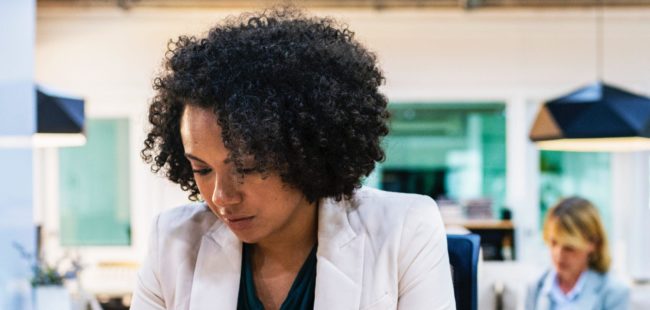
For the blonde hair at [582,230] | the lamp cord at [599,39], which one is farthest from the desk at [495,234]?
the blonde hair at [582,230]

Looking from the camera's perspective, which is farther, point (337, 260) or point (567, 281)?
point (567, 281)

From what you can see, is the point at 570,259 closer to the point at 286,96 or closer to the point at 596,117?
the point at 596,117

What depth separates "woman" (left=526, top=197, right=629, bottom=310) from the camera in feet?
11.7

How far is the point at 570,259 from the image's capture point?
362 cm

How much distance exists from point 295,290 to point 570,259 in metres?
2.51

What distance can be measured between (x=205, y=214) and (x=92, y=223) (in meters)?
6.51

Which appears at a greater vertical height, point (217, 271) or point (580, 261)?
point (217, 271)

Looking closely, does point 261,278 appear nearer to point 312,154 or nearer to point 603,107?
point 312,154

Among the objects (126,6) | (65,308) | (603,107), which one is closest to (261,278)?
(65,308)

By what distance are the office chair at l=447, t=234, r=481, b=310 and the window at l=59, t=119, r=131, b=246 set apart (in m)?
6.38

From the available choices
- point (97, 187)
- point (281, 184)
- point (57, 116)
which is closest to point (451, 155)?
point (97, 187)

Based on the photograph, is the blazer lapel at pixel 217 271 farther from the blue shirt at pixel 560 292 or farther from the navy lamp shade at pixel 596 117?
the navy lamp shade at pixel 596 117

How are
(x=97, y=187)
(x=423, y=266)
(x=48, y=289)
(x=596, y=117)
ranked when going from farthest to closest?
(x=97, y=187)
(x=596, y=117)
(x=48, y=289)
(x=423, y=266)

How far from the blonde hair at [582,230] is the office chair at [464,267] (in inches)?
87.7
